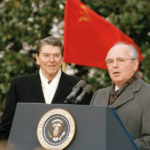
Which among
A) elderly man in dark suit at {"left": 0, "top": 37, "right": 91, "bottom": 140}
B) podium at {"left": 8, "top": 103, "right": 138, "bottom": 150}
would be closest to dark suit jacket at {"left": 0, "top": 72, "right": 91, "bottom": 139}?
elderly man in dark suit at {"left": 0, "top": 37, "right": 91, "bottom": 140}

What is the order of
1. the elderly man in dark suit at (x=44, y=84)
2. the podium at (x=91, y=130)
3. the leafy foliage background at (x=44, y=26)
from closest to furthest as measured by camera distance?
the podium at (x=91, y=130), the elderly man in dark suit at (x=44, y=84), the leafy foliage background at (x=44, y=26)

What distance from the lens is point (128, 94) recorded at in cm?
281

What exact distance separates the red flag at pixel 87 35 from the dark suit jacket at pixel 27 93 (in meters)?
1.80

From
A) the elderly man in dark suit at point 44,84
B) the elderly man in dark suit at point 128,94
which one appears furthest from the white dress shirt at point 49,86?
the elderly man in dark suit at point 128,94

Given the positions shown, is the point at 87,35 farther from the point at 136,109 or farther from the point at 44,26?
the point at 136,109

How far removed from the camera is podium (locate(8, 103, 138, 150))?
6.89 ft

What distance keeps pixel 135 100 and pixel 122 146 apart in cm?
67

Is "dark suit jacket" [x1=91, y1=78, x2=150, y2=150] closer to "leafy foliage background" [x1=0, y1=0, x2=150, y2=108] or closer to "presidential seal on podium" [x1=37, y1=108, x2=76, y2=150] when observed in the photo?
"presidential seal on podium" [x1=37, y1=108, x2=76, y2=150]

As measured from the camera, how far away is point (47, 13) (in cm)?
664

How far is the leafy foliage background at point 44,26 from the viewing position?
6.28 m

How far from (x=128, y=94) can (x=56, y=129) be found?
79 centimetres

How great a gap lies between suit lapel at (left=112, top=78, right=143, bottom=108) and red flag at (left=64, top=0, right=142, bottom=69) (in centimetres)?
251

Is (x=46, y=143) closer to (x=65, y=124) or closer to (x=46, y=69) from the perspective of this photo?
(x=65, y=124)

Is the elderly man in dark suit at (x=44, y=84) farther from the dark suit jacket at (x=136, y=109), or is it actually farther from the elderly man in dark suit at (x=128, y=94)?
the dark suit jacket at (x=136, y=109)
